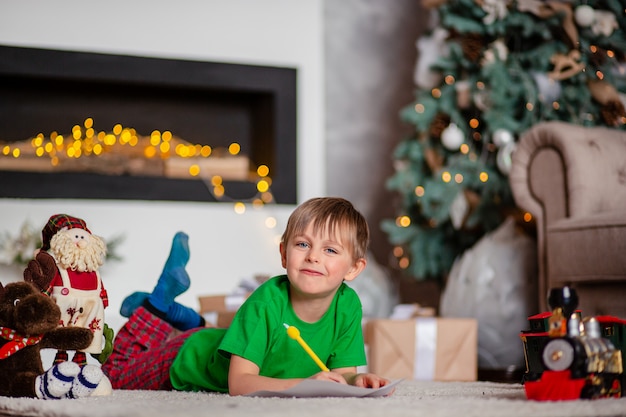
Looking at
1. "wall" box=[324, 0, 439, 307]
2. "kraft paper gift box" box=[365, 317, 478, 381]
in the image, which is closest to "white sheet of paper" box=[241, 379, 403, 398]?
"kraft paper gift box" box=[365, 317, 478, 381]

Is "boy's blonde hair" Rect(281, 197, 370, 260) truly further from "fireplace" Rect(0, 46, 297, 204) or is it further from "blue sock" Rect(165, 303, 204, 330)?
"fireplace" Rect(0, 46, 297, 204)

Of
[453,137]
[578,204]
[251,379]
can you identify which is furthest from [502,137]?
[251,379]

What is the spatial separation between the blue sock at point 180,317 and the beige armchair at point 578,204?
3.35 ft

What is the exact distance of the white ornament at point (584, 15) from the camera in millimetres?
2965

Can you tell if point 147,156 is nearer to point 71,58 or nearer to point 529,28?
point 71,58

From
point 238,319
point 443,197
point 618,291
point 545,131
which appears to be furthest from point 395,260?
point 238,319

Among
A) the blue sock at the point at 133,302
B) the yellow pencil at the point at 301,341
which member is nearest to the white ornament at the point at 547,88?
the blue sock at the point at 133,302

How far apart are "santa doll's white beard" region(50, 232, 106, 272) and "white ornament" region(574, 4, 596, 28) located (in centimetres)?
207

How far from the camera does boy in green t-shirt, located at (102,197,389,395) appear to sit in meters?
1.52

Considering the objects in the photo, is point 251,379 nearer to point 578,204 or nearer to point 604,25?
point 578,204

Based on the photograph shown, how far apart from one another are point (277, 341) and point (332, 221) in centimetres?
24

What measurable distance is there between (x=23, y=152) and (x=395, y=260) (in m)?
1.70

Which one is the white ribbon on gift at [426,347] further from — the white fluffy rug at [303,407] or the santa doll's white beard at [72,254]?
the santa doll's white beard at [72,254]

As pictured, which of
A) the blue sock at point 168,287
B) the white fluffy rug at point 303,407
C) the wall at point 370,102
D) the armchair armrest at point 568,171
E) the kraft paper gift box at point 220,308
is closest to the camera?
the white fluffy rug at point 303,407
